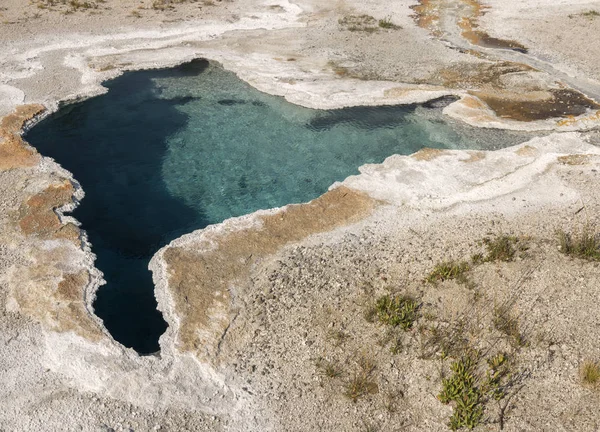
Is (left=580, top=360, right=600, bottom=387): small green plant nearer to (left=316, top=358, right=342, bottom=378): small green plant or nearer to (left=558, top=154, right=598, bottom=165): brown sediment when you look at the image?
(left=316, top=358, right=342, bottom=378): small green plant

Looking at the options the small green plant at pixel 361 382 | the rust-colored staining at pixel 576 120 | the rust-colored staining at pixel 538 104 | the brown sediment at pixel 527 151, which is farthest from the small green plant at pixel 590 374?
the rust-colored staining at pixel 538 104

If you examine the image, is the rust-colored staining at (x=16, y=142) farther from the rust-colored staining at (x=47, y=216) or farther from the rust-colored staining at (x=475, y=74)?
the rust-colored staining at (x=475, y=74)

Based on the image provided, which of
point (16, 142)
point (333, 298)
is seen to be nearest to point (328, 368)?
point (333, 298)

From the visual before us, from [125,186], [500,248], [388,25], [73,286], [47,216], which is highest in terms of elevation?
[388,25]

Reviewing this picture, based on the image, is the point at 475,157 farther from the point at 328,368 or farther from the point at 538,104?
the point at 328,368

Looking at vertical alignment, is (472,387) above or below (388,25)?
below

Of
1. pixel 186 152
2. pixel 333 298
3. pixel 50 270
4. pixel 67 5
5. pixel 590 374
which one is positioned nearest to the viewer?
pixel 590 374
